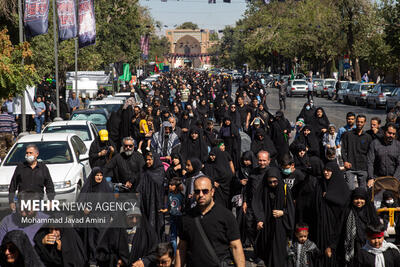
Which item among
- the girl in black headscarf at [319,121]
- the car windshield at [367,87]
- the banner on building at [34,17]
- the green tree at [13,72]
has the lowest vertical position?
the car windshield at [367,87]

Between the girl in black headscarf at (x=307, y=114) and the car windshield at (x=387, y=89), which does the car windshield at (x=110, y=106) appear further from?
the car windshield at (x=387, y=89)

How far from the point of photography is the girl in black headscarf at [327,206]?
7.86 meters

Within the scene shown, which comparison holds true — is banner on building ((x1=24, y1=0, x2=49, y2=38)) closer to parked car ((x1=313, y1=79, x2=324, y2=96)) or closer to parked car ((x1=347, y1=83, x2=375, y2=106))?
parked car ((x1=347, y1=83, x2=375, y2=106))

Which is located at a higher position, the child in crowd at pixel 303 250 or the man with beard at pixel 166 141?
the man with beard at pixel 166 141

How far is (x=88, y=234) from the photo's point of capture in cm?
803

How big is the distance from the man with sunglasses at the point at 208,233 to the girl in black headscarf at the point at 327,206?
2.15 meters

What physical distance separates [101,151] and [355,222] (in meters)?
6.05

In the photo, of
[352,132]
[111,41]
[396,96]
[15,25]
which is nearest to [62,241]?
[352,132]

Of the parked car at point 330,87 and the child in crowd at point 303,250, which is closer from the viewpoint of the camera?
the child in crowd at point 303,250

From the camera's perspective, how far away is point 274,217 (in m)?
8.17

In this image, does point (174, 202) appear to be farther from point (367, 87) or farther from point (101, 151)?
point (367, 87)

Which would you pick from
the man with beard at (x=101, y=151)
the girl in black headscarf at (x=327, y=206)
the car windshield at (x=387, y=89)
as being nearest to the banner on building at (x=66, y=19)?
the man with beard at (x=101, y=151)

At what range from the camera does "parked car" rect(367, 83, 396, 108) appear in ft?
129

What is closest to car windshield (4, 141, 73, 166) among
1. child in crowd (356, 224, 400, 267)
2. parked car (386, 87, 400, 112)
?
child in crowd (356, 224, 400, 267)
